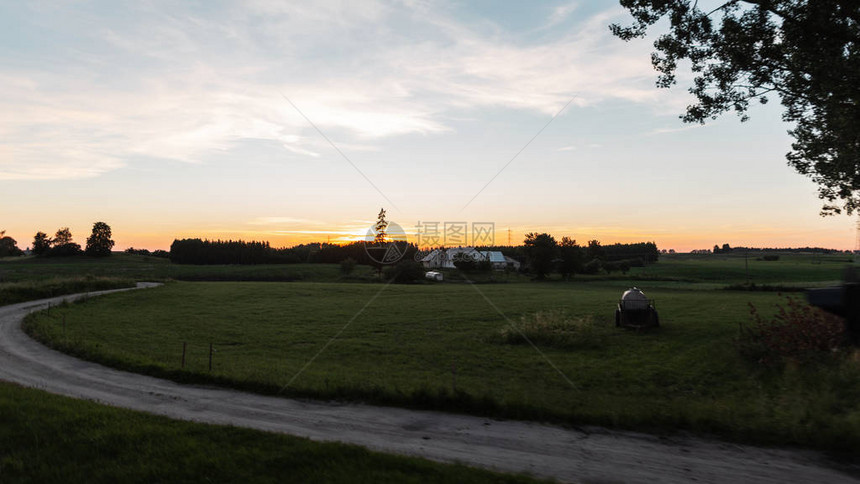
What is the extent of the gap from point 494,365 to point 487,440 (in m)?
8.61

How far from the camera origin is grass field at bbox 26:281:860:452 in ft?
37.4

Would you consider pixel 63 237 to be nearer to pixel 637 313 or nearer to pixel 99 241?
pixel 99 241

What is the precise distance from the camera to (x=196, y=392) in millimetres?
14195

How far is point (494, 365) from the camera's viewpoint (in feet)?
61.1

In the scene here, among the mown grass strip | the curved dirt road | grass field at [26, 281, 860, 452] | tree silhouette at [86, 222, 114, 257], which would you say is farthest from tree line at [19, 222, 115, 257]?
the curved dirt road

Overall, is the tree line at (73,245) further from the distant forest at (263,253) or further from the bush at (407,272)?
the bush at (407,272)

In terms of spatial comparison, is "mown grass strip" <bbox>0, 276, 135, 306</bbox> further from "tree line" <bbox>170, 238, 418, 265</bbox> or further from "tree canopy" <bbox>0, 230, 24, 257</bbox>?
"tree canopy" <bbox>0, 230, 24, 257</bbox>

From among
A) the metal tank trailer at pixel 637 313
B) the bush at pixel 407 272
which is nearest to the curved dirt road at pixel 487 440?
the metal tank trailer at pixel 637 313

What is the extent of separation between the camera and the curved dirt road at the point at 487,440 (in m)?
8.51

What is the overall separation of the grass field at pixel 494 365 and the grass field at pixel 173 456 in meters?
4.35

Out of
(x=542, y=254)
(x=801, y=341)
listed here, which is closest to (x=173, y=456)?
(x=801, y=341)

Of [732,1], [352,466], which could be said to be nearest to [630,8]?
[732,1]

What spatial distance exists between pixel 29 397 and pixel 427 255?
74457mm

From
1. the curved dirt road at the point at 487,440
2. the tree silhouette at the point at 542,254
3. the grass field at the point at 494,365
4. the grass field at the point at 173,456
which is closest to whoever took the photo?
the grass field at the point at 173,456
